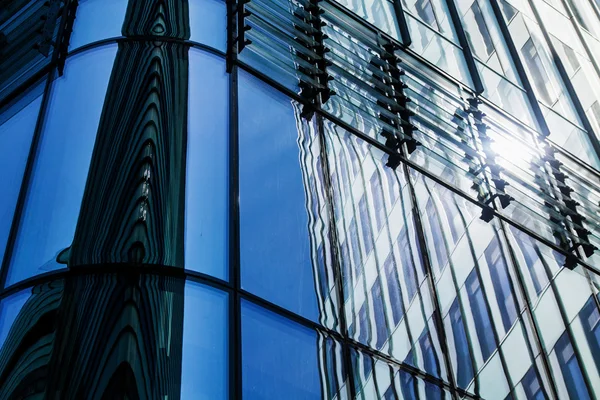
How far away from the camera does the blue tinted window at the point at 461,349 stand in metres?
9.30

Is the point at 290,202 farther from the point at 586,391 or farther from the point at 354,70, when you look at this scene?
the point at 586,391

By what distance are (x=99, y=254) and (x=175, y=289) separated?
0.67m

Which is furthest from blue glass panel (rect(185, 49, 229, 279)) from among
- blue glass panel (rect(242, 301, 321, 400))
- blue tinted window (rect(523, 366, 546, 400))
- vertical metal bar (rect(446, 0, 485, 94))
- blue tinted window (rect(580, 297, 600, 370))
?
vertical metal bar (rect(446, 0, 485, 94))

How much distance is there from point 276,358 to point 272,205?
1.77m

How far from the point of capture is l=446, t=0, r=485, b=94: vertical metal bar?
1509 centimetres

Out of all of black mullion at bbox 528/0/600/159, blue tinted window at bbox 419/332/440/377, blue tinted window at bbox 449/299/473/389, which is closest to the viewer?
blue tinted window at bbox 419/332/440/377

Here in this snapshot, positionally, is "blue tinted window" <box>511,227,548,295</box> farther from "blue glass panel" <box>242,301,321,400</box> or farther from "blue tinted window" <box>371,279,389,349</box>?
"blue glass panel" <box>242,301,321,400</box>

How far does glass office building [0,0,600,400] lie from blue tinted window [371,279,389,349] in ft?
0.08

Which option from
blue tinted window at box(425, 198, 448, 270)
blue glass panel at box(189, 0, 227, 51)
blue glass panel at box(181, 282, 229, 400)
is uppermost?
blue glass panel at box(189, 0, 227, 51)

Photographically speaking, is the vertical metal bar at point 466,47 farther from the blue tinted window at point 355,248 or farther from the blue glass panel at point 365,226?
the blue tinted window at point 355,248

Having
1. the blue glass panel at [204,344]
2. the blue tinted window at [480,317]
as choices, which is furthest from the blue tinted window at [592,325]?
the blue glass panel at [204,344]

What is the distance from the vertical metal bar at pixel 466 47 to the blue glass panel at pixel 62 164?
24.1 feet

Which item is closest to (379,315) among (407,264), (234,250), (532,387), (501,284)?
(407,264)

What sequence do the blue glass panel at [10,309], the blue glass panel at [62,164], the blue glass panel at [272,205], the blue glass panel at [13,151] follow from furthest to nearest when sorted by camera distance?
the blue glass panel at [13,151], the blue glass panel at [272,205], the blue glass panel at [62,164], the blue glass panel at [10,309]
